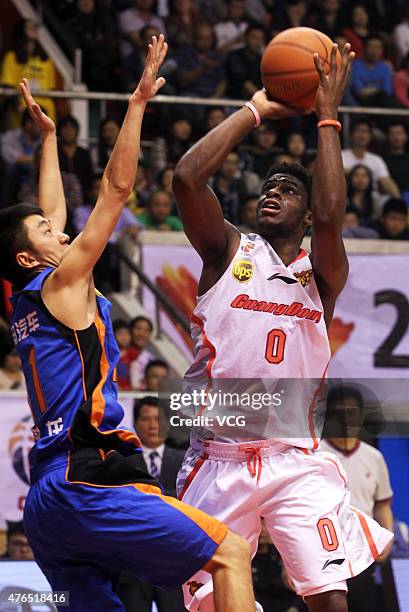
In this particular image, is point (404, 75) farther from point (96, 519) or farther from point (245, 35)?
point (96, 519)

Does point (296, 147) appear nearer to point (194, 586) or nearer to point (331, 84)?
point (331, 84)

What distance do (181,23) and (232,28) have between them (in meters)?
0.68

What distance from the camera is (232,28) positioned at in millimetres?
13922

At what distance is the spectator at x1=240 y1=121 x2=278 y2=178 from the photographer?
1194cm

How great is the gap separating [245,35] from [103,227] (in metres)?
9.41

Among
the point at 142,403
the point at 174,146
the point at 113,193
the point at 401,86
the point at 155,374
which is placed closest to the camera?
the point at 113,193

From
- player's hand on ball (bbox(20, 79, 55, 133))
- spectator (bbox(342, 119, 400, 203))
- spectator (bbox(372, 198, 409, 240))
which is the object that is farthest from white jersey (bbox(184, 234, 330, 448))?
spectator (bbox(342, 119, 400, 203))

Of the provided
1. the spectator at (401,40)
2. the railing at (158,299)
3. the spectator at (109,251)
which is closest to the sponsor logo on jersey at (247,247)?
the railing at (158,299)

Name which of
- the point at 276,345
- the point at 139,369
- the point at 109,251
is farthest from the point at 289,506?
the point at 109,251

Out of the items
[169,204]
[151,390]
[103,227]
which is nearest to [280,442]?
[103,227]

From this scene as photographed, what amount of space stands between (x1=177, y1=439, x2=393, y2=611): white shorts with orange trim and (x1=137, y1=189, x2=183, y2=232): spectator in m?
5.85

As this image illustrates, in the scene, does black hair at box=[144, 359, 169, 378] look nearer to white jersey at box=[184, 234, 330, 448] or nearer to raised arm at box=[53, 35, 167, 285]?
white jersey at box=[184, 234, 330, 448]

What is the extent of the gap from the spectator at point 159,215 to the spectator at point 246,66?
262cm

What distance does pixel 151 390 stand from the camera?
923cm
